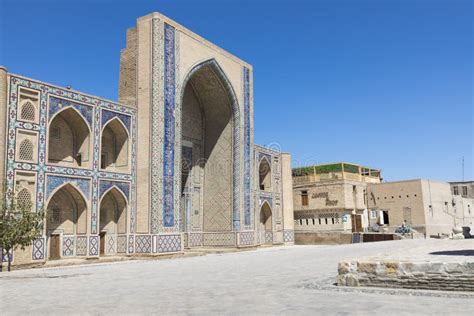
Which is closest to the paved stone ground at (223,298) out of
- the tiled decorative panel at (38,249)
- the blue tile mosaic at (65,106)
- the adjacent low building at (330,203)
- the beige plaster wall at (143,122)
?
the tiled decorative panel at (38,249)

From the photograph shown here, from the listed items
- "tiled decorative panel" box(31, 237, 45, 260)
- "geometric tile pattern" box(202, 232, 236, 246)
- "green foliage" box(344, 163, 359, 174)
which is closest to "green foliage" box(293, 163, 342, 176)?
"green foliage" box(344, 163, 359, 174)

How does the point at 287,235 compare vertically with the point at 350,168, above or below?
below

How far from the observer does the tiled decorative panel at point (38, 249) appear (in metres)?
14.6

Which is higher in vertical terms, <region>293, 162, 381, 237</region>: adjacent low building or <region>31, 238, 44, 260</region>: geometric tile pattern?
<region>293, 162, 381, 237</region>: adjacent low building

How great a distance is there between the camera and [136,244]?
1833 centimetres

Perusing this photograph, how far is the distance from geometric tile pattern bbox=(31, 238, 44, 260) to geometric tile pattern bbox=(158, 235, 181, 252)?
459cm

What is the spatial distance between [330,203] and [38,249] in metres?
23.2

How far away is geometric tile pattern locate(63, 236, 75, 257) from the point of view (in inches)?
647

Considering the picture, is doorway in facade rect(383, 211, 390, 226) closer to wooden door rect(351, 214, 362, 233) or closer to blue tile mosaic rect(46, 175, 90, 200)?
wooden door rect(351, 214, 362, 233)

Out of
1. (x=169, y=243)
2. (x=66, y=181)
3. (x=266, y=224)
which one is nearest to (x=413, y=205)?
(x=266, y=224)

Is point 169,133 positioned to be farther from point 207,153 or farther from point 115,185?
point 207,153

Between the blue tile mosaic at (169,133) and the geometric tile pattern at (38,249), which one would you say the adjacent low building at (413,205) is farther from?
the geometric tile pattern at (38,249)

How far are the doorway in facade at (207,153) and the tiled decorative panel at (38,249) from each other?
9.07 meters

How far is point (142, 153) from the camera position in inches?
739
